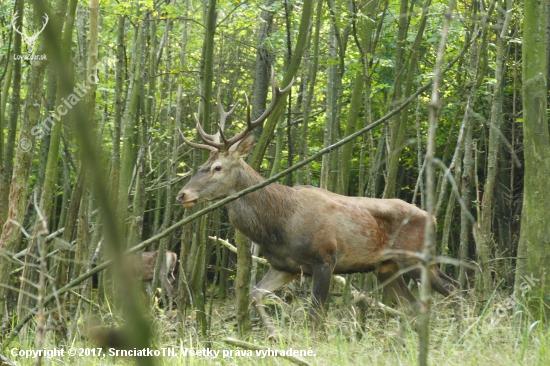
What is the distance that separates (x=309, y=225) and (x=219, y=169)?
3.84ft

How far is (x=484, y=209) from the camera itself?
7801 mm

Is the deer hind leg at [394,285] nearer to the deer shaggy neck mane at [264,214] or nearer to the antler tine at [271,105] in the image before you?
the deer shaggy neck mane at [264,214]

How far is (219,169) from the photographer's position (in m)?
7.65

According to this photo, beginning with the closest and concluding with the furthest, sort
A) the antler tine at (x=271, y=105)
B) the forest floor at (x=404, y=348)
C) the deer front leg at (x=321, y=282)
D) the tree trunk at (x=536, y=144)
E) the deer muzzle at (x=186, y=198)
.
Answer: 1. the forest floor at (x=404, y=348)
2. the tree trunk at (x=536, y=144)
3. the antler tine at (x=271, y=105)
4. the deer front leg at (x=321, y=282)
5. the deer muzzle at (x=186, y=198)

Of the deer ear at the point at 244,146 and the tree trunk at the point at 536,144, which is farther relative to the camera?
the deer ear at the point at 244,146

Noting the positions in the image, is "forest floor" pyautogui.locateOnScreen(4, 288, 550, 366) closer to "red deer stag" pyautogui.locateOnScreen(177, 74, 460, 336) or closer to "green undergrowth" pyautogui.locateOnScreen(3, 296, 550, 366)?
"green undergrowth" pyautogui.locateOnScreen(3, 296, 550, 366)

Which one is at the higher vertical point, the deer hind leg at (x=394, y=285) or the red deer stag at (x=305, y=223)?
the red deer stag at (x=305, y=223)

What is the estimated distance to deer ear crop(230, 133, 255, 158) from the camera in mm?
7816

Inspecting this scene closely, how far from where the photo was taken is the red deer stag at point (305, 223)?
23.8ft

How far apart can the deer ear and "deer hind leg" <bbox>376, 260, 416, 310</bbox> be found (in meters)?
1.97

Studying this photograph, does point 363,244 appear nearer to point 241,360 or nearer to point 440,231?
point 241,360

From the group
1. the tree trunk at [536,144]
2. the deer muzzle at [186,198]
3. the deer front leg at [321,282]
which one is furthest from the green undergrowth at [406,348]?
the deer muzzle at [186,198]

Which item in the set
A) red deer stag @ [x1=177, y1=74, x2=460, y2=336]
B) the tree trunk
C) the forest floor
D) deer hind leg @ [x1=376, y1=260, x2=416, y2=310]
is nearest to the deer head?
red deer stag @ [x1=177, y1=74, x2=460, y2=336]

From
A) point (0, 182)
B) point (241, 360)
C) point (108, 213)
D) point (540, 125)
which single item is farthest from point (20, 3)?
point (108, 213)
